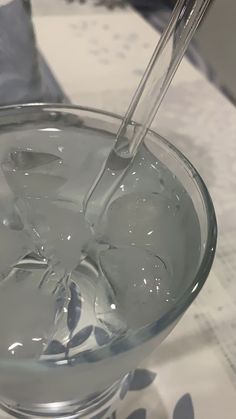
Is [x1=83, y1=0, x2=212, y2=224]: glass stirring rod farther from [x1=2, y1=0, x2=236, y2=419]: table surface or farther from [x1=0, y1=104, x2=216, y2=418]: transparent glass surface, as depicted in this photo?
[x1=2, y1=0, x2=236, y2=419]: table surface

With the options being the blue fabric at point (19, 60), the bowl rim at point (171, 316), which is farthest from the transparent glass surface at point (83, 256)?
the blue fabric at point (19, 60)

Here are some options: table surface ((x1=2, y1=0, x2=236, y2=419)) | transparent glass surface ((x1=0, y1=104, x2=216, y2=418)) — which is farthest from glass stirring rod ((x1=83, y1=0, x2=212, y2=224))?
table surface ((x1=2, y1=0, x2=236, y2=419))

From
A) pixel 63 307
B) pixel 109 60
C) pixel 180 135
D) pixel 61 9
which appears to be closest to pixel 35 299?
pixel 63 307

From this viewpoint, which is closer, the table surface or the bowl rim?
the bowl rim

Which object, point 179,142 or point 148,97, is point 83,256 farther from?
point 179,142

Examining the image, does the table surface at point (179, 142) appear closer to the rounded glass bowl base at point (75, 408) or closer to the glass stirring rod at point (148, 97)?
→ the rounded glass bowl base at point (75, 408)

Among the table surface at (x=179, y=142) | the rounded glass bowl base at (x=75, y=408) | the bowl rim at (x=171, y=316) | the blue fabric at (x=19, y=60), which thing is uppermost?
the bowl rim at (x=171, y=316)
